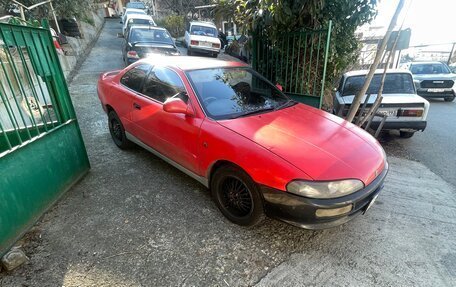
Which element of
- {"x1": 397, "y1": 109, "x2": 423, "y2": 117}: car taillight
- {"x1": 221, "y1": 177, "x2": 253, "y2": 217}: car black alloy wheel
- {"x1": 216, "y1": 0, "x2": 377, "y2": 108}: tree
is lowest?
{"x1": 397, "y1": 109, "x2": 423, "y2": 117}: car taillight

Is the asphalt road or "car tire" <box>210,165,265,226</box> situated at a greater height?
"car tire" <box>210,165,265,226</box>

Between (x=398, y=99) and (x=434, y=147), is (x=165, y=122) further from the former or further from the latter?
(x=434, y=147)

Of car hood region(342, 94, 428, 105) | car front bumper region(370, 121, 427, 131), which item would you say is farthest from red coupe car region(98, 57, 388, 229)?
car hood region(342, 94, 428, 105)

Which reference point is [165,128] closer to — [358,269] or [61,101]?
[61,101]

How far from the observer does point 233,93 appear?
3109mm

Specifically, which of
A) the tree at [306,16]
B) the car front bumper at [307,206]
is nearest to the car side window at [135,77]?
the tree at [306,16]

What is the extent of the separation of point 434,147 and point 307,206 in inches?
186

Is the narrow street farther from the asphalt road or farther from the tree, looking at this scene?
the tree

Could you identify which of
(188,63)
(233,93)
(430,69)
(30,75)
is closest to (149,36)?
(188,63)

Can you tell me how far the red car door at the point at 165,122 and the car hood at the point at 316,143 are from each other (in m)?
0.51

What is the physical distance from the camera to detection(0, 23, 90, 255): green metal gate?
7.69ft

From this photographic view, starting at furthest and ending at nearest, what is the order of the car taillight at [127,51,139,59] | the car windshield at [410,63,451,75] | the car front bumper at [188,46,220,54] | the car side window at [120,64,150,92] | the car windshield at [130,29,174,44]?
the car front bumper at [188,46,220,54] → the car windshield at [410,63,451,75] → the car windshield at [130,29,174,44] → the car taillight at [127,51,139,59] → the car side window at [120,64,150,92]

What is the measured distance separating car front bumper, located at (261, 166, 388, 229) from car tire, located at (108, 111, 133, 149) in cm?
279

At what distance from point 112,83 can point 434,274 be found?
182 inches
